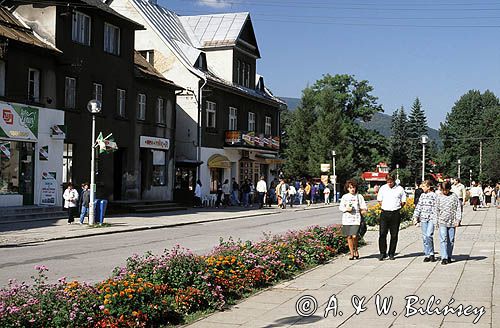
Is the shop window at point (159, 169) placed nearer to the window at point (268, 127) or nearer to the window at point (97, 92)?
the window at point (97, 92)

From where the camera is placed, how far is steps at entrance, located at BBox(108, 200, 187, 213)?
31914 mm

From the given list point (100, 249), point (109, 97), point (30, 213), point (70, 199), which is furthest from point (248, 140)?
point (100, 249)

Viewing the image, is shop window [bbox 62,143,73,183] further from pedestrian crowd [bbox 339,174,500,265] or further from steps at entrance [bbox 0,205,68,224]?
pedestrian crowd [bbox 339,174,500,265]

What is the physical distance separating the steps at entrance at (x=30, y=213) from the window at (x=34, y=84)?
4.62 meters

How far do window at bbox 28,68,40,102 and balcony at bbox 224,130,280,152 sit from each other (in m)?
18.4

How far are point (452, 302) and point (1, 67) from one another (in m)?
21.5

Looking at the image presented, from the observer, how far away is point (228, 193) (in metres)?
44.2

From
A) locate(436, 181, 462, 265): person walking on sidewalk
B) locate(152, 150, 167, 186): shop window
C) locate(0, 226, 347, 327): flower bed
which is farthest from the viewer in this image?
locate(152, 150, 167, 186): shop window

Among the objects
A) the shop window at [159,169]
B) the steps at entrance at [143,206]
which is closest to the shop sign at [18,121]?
the steps at entrance at [143,206]

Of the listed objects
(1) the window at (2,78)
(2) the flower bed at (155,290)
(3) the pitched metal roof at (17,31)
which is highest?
(3) the pitched metal roof at (17,31)

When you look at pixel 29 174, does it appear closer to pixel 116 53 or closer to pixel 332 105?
pixel 116 53

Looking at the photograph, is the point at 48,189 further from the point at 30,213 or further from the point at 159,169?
the point at 159,169

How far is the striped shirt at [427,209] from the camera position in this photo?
1382cm

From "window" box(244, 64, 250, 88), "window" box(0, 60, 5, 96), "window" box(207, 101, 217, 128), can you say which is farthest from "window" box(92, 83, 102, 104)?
"window" box(244, 64, 250, 88)
